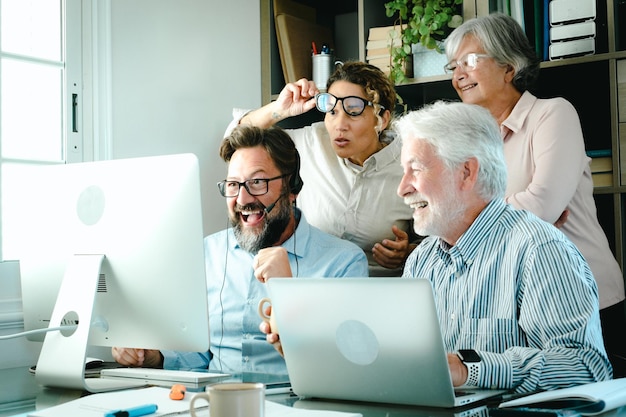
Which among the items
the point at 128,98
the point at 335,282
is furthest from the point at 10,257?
the point at 335,282

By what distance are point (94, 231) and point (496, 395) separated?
35.1 inches

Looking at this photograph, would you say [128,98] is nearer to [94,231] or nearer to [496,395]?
[94,231]

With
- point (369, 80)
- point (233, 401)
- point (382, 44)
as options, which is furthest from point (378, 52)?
point (233, 401)

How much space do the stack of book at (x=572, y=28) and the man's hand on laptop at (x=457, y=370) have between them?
173 centimetres

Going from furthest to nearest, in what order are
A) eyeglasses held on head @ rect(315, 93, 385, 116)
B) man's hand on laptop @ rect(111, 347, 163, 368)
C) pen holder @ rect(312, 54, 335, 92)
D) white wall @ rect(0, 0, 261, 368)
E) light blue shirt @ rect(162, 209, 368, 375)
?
pen holder @ rect(312, 54, 335, 92) < white wall @ rect(0, 0, 261, 368) < eyeglasses held on head @ rect(315, 93, 385, 116) < light blue shirt @ rect(162, 209, 368, 375) < man's hand on laptop @ rect(111, 347, 163, 368)

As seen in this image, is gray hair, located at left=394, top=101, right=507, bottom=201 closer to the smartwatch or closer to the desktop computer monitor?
the smartwatch

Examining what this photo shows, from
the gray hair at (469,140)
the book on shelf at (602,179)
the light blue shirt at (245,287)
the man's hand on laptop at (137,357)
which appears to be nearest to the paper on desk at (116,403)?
the man's hand on laptop at (137,357)

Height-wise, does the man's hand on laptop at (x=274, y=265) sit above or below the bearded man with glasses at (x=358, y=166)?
below

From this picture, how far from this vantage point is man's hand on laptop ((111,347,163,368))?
1.87m

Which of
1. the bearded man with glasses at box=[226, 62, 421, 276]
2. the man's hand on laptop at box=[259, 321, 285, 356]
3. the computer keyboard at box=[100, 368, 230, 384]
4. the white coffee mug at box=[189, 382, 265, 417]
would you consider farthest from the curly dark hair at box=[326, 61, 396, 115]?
the white coffee mug at box=[189, 382, 265, 417]

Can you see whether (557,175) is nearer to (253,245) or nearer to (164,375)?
(253,245)

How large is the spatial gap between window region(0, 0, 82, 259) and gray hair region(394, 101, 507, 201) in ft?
4.60

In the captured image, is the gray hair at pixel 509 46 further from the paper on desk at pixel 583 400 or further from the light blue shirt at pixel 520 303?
the paper on desk at pixel 583 400

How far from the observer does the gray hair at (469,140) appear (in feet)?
5.98
